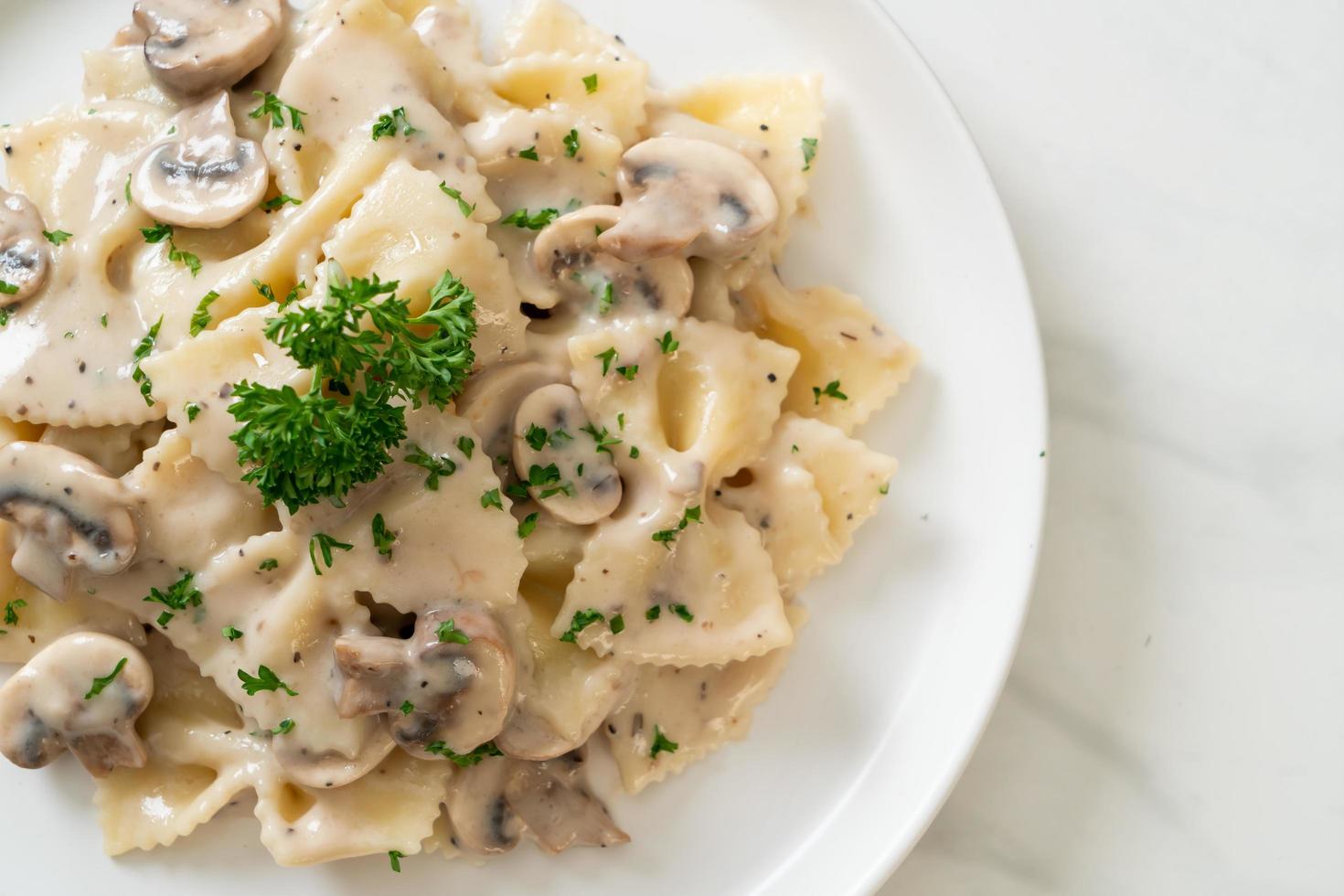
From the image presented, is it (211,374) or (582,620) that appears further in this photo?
(582,620)

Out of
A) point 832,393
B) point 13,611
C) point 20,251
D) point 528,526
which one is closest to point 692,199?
point 832,393

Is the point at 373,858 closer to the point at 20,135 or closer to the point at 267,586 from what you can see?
the point at 267,586

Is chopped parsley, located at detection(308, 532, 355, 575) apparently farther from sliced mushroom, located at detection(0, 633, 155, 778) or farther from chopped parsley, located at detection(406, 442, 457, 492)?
sliced mushroom, located at detection(0, 633, 155, 778)

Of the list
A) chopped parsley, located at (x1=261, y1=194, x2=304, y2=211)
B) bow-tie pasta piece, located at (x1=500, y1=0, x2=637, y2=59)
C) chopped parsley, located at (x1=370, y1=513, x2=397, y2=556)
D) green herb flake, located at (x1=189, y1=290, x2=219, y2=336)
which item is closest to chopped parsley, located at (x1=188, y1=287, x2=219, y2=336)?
green herb flake, located at (x1=189, y1=290, x2=219, y2=336)

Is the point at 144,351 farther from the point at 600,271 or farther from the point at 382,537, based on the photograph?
the point at 600,271

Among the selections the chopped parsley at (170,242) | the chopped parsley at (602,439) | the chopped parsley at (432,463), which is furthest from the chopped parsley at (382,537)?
the chopped parsley at (170,242)

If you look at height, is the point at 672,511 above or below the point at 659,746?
above

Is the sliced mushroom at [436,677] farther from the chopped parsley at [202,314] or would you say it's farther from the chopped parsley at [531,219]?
the chopped parsley at [531,219]
